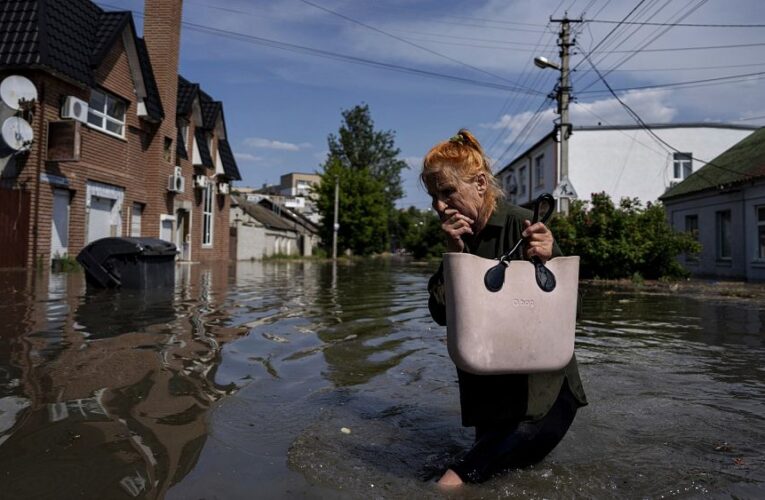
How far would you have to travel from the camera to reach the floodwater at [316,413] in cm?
246

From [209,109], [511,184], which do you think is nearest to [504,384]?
[209,109]

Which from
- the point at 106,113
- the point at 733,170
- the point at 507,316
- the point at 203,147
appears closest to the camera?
the point at 507,316

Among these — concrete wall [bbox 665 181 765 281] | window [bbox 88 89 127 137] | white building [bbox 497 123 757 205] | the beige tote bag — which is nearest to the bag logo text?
the beige tote bag

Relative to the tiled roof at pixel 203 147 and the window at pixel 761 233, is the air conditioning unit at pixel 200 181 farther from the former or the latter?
the window at pixel 761 233

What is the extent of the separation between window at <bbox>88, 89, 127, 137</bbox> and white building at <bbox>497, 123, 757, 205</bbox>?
834 inches

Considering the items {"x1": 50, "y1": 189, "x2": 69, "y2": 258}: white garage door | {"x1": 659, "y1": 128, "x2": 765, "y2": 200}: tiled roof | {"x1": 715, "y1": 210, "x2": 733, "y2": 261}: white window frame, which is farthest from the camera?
{"x1": 715, "y1": 210, "x2": 733, "y2": 261}: white window frame

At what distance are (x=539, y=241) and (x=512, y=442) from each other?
83 centimetres

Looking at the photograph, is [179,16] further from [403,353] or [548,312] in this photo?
[548,312]

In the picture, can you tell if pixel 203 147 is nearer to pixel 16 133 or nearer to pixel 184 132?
pixel 184 132

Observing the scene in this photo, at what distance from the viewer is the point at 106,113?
724 inches

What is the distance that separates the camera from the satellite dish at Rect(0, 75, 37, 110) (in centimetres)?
1351

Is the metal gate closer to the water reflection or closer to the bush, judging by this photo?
the water reflection

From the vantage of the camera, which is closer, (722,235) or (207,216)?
(722,235)

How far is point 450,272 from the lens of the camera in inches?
85.9
